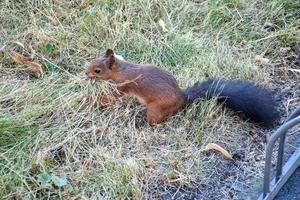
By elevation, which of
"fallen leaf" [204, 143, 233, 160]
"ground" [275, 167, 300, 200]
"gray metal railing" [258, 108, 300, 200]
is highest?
"gray metal railing" [258, 108, 300, 200]

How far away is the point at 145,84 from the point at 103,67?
30 cm

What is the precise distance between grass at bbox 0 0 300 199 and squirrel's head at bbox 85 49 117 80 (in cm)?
6

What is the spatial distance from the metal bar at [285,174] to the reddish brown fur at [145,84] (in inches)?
26.8

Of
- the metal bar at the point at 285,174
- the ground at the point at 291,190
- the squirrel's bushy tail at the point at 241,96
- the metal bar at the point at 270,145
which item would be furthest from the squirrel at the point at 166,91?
the metal bar at the point at 270,145

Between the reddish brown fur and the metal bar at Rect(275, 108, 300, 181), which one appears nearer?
the metal bar at Rect(275, 108, 300, 181)

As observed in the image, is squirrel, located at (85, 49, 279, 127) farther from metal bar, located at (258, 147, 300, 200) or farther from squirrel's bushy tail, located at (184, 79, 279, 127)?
metal bar, located at (258, 147, 300, 200)

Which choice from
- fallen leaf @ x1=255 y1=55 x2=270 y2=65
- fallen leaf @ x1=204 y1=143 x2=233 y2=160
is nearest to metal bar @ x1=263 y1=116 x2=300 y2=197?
fallen leaf @ x1=204 y1=143 x2=233 y2=160

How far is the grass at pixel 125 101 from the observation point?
2693 millimetres

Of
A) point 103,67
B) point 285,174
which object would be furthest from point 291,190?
point 103,67

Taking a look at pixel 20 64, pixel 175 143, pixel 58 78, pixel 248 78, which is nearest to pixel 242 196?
pixel 175 143

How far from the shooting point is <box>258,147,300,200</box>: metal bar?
264cm

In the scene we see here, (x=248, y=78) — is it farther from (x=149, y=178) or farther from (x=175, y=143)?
(x=149, y=178)

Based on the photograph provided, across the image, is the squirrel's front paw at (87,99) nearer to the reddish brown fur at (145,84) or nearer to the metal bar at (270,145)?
the reddish brown fur at (145,84)

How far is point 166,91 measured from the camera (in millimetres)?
3006
